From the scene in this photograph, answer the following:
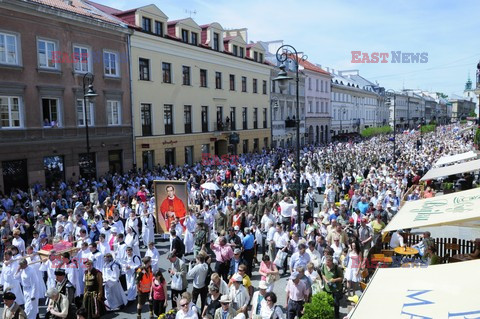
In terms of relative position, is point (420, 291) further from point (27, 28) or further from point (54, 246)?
point (27, 28)

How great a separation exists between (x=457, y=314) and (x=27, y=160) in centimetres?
2265

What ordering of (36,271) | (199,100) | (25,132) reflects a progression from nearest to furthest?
(36,271)
(25,132)
(199,100)

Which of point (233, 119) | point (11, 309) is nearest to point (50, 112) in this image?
point (11, 309)

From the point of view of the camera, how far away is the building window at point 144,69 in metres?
30.0

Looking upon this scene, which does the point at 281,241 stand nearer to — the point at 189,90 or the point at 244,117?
the point at 189,90

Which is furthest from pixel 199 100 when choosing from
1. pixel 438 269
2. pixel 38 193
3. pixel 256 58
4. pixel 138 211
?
pixel 438 269

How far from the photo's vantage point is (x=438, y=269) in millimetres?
5152

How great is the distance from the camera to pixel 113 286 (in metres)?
9.53

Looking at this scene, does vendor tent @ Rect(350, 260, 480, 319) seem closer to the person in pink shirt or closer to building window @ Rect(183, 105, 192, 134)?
the person in pink shirt

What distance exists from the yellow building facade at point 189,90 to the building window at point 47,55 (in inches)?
247

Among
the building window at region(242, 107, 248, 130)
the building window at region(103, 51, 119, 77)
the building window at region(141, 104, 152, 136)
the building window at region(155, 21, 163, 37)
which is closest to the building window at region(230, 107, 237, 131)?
the building window at region(242, 107, 248, 130)

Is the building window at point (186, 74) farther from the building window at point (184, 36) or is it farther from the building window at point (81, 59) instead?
the building window at point (81, 59)

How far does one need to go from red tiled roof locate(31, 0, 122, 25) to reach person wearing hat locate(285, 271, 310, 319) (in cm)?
2253

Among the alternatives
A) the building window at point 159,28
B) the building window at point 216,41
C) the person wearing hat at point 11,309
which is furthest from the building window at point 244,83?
the person wearing hat at point 11,309
